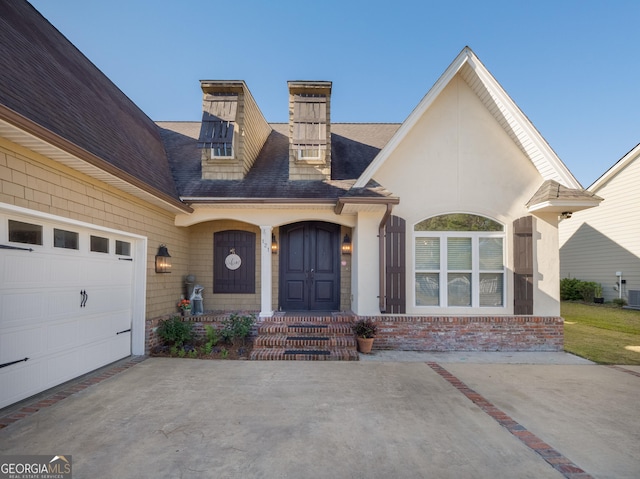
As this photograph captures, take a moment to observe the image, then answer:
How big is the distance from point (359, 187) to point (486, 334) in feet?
14.0

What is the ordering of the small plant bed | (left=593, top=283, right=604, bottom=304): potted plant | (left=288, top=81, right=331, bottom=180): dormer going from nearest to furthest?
the small plant bed → (left=288, top=81, right=331, bottom=180): dormer → (left=593, top=283, right=604, bottom=304): potted plant

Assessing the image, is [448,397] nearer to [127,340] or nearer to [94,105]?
[127,340]

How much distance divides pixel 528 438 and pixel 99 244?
22.2 ft

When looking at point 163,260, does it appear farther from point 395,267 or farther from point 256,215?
point 395,267

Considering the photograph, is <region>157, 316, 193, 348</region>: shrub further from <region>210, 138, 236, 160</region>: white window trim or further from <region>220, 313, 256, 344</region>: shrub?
<region>210, 138, 236, 160</region>: white window trim

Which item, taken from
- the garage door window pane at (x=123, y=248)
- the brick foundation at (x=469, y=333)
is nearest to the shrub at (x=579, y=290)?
the brick foundation at (x=469, y=333)

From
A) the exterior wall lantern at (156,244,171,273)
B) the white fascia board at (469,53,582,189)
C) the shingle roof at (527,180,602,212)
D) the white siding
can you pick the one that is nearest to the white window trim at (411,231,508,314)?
the shingle roof at (527,180,602,212)

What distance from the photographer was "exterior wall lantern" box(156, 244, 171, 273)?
24.3 feet

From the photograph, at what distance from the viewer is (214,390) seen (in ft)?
16.8

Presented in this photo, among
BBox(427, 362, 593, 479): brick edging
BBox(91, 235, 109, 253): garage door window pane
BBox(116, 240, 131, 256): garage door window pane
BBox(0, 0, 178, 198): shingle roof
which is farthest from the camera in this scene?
BBox(116, 240, 131, 256): garage door window pane

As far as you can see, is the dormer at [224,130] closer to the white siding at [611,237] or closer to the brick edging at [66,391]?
the brick edging at [66,391]

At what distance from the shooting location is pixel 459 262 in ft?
25.3

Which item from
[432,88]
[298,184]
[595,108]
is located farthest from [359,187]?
[595,108]

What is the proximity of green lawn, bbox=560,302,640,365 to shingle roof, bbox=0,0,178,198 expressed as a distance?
32.6 feet
